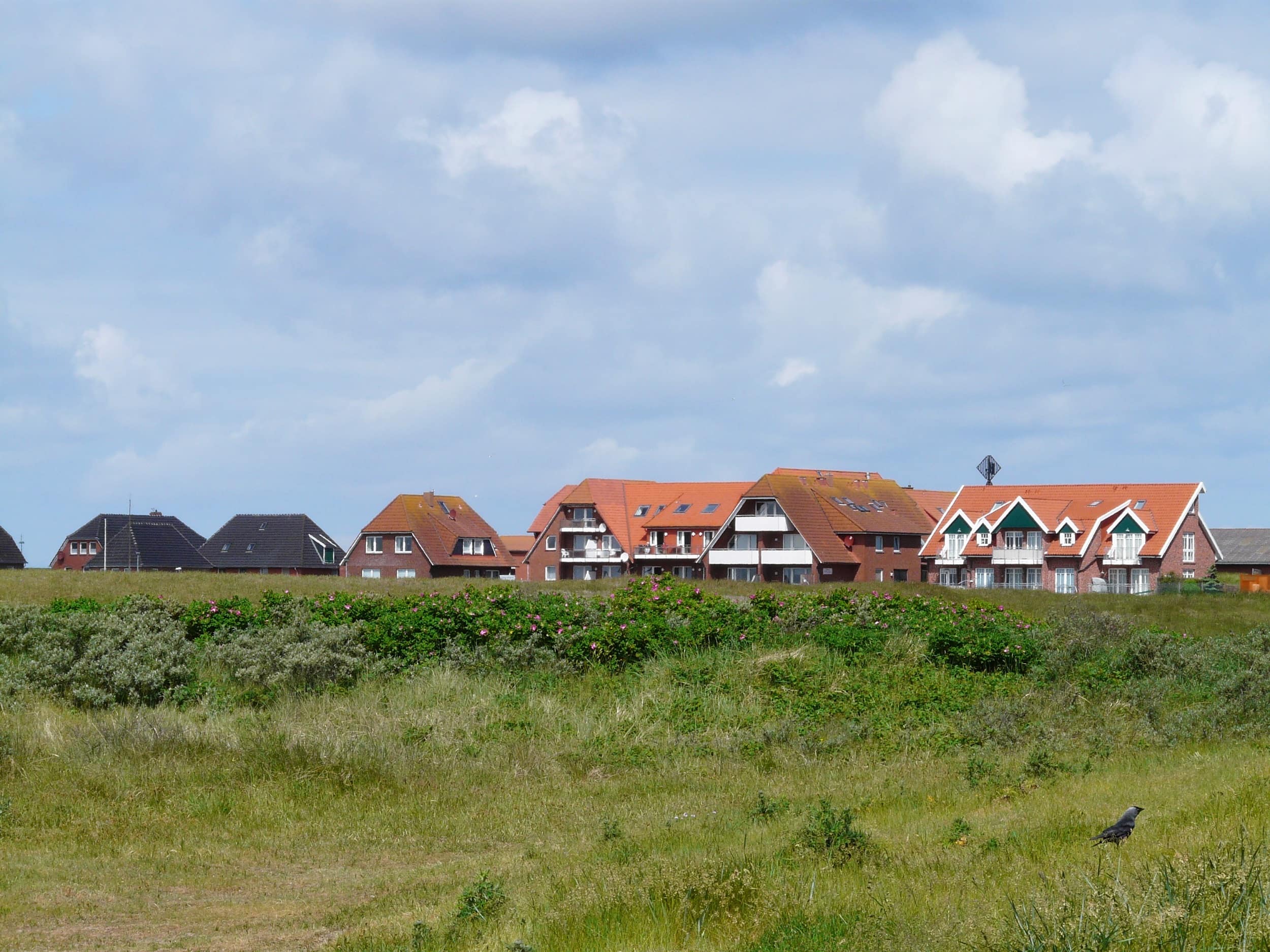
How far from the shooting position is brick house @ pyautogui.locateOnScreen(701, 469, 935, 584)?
71.9m

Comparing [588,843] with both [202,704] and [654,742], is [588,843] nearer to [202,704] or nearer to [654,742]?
[654,742]

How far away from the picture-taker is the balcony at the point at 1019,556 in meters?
70.5

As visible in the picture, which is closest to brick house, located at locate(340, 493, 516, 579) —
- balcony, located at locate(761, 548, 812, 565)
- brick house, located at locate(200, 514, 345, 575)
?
brick house, located at locate(200, 514, 345, 575)

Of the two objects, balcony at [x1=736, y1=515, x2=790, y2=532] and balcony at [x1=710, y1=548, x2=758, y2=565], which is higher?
balcony at [x1=736, y1=515, x2=790, y2=532]

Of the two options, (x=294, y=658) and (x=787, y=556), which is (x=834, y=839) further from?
(x=787, y=556)

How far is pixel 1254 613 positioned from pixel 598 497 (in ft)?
169

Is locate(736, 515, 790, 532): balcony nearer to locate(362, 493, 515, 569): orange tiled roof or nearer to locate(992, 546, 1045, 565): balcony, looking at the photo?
locate(992, 546, 1045, 565): balcony

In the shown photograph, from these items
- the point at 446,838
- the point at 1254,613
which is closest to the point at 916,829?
the point at 446,838

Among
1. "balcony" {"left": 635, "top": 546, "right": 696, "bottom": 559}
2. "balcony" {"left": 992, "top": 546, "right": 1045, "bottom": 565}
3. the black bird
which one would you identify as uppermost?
"balcony" {"left": 635, "top": 546, "right": 696, "bottom": 559}

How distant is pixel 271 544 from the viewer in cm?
8494

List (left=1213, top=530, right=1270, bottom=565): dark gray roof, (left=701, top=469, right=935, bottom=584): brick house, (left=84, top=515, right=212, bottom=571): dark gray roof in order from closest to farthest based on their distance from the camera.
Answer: (left=701, top=469, right=935, bottom=584): brick house
(left=84, top=515, right=212, bottom=571): dark gray roof
(left=1213, top=530, right=1270, bottom=565): dark gray roof

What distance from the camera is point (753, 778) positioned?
47.2 ft

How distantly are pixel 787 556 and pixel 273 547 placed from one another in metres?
38.2

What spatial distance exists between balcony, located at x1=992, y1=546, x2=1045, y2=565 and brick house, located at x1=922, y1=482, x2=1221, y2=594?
0.14 feet
